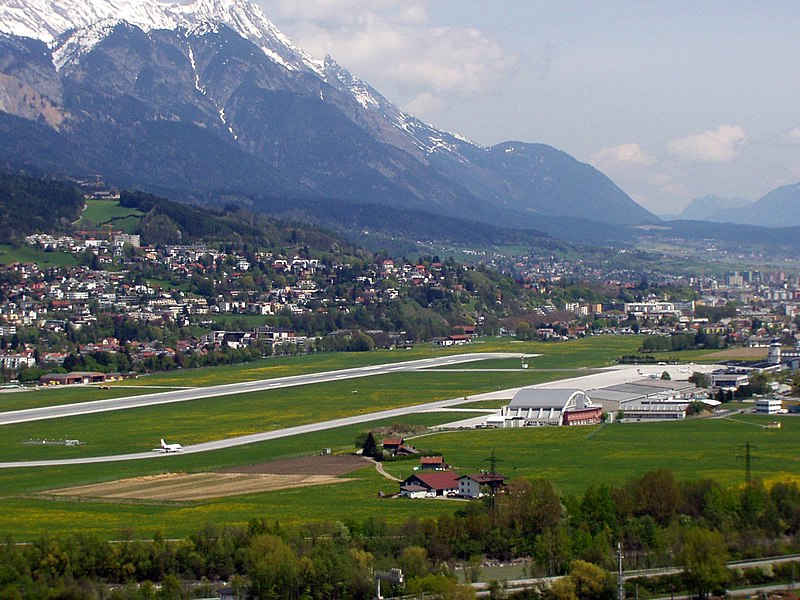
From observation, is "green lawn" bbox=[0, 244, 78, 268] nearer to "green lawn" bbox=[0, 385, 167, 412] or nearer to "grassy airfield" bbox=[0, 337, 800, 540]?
"green lawn" bbox=[0, 385, 167, 412]

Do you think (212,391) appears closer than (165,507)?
No

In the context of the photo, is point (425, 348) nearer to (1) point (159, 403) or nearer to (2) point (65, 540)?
(1) point (159, 403)

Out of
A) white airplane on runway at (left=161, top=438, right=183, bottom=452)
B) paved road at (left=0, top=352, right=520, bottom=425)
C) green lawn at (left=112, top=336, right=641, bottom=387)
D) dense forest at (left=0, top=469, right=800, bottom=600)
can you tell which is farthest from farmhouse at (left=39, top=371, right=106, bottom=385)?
dense forest at (left=0, top=469, right=800, bottom=600)

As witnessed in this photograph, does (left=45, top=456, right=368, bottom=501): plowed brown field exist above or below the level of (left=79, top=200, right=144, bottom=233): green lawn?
below

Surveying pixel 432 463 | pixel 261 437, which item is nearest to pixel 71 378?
pixel 261 437

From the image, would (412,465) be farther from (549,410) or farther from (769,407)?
(769,407)

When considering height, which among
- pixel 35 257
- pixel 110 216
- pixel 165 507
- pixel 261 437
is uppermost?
pixel 110 216
